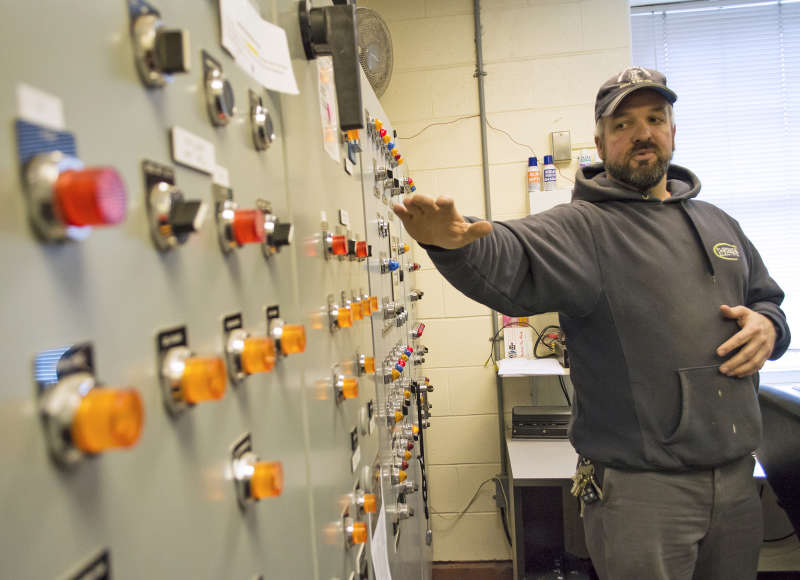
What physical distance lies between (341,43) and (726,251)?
1197 millimetres

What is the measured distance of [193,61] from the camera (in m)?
0.42

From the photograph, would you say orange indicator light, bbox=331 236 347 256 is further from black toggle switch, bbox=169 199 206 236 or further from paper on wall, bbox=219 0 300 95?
black toggle switch, bbox=169 199 206 236

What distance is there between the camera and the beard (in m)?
1.36

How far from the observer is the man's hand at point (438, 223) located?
899 mm

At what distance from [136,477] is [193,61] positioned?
334 mm

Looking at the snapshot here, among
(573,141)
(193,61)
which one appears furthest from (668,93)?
(193,61)

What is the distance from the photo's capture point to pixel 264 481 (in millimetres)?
465

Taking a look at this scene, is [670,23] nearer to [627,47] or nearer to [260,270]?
[627,47]

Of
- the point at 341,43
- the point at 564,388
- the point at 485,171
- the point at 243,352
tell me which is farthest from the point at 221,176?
the point at 564,388

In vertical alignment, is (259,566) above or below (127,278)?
below

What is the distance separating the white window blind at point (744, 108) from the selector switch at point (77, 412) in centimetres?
304

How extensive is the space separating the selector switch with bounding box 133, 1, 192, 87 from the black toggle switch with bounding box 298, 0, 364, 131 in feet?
1.21

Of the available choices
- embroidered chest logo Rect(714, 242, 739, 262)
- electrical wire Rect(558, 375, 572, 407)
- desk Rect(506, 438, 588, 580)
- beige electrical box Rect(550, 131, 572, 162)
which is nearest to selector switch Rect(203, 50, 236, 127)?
embroidered chest logo Rect(714, 242, 739, 262)

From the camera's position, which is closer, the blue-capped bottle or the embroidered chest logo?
the embroidered chest logo
